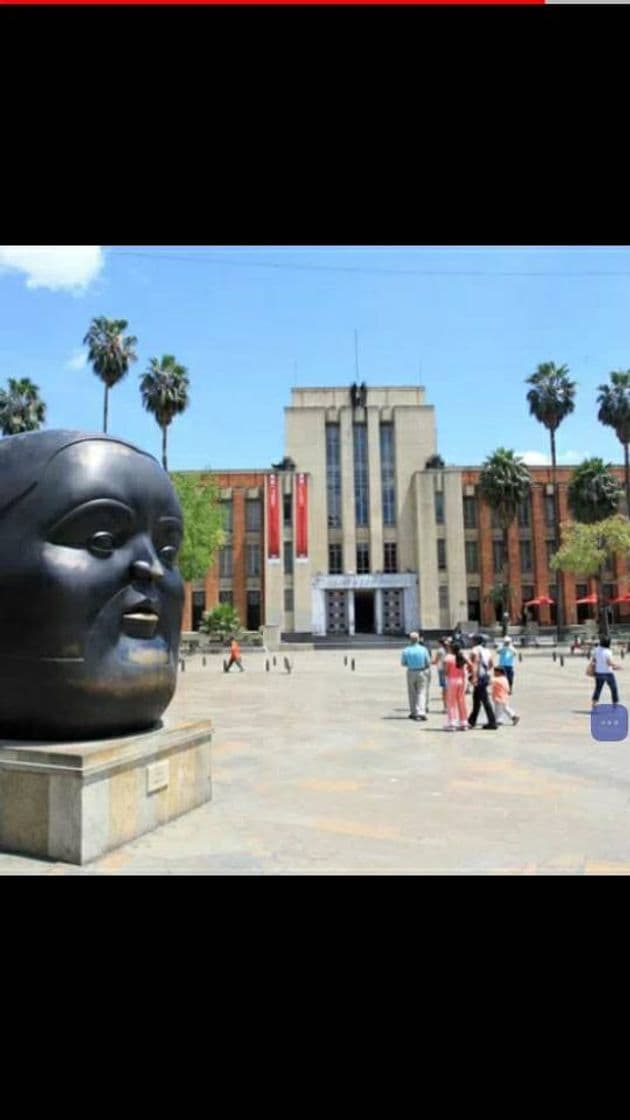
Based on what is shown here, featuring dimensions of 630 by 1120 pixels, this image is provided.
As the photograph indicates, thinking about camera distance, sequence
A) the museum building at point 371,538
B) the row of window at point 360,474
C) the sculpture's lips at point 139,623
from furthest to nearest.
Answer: the row of window at point 360,474
the museum building at point 371,538
the sculpture's lips at point 139,623

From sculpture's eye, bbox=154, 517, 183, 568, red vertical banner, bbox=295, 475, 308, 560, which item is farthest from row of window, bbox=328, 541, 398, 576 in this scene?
sculpture's eye, bbox=154, 517, 183, 568

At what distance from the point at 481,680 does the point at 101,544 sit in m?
8.91

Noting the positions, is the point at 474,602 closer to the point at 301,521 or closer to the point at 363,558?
the point at 363,558

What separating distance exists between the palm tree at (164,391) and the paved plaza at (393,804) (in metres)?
37.8

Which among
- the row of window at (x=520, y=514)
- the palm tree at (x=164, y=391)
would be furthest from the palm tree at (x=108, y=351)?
the row of window at (x=520, y=514)

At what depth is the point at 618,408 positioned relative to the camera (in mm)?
55812

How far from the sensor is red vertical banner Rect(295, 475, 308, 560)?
59000 mm

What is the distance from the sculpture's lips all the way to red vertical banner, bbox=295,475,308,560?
171 feet

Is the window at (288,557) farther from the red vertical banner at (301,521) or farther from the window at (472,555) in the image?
the window at (472,555)

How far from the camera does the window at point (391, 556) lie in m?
62.2
